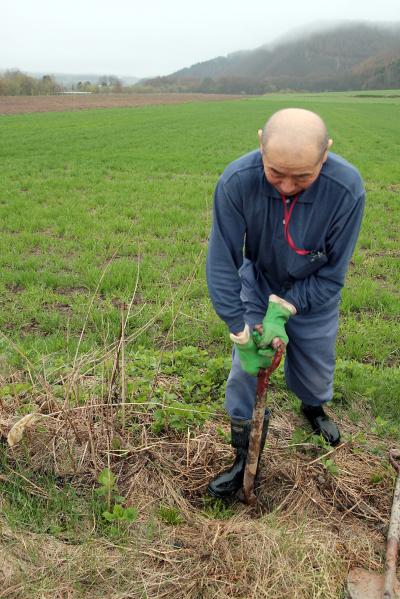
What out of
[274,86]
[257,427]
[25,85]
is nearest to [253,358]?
[257,427]

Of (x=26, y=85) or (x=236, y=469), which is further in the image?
(x=26, y=85)

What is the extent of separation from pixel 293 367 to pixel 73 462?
126 cm

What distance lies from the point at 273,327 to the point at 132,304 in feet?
8.95

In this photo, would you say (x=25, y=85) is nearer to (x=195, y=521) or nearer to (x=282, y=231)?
(x=282, y=231)

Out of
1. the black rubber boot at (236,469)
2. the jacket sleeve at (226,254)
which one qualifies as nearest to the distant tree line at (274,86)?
the jacket sleeve at (226,254)

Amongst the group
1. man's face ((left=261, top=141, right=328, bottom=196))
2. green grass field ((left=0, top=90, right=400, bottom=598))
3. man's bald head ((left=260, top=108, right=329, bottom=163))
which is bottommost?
green grass field ((left=0, top=90, right=400, bottom=598))

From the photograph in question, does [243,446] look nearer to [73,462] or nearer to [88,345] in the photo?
[73,462]

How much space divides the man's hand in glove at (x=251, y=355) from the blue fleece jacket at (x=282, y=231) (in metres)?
0.08

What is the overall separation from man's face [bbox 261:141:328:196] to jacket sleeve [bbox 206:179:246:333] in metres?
0.22

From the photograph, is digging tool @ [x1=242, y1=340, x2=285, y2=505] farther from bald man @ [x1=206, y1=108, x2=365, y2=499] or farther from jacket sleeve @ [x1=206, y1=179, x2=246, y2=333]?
jacket sleeve @ [x1=206, y1=179, x2=246, y2=333]

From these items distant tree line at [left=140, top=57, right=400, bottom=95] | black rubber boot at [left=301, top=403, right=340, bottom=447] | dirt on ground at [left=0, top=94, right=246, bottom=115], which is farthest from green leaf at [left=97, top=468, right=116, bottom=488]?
distant tree line at [left=140, top=57, right=400, bottom=95]

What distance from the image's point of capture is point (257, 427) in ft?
7.32

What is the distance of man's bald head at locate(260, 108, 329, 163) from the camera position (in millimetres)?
1771

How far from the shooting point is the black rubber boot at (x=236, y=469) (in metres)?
2.41
